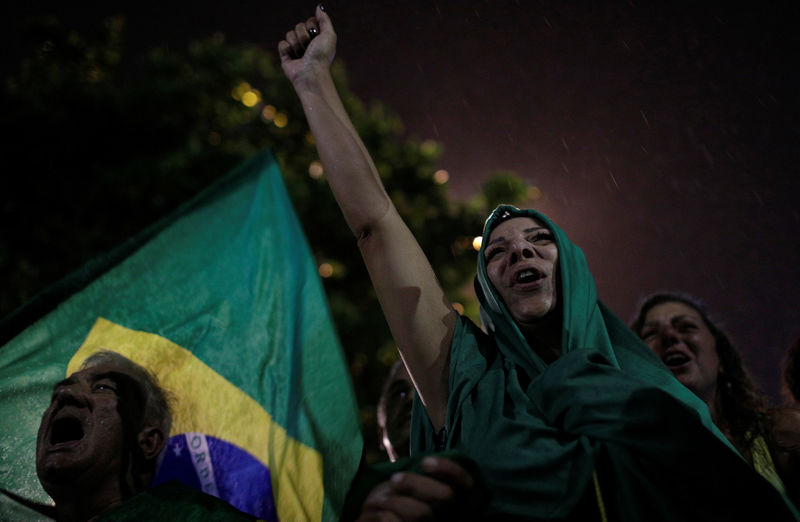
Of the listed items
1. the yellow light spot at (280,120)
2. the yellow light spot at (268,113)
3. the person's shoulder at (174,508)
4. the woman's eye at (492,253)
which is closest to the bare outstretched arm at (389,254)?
the woman's eye at (492,253)

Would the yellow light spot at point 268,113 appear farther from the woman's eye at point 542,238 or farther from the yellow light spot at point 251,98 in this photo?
the woman's eye at point 542,238

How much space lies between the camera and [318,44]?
8.93 feet

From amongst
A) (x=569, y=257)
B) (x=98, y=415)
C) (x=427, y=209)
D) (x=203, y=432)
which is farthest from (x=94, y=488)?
(x=427, y=209)

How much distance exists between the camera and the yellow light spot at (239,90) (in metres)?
10.9

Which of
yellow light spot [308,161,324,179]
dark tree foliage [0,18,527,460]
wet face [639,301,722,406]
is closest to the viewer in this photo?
wet face [639,301,722,406]

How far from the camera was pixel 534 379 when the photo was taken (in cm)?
194

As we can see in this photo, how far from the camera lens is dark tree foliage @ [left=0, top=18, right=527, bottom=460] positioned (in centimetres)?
841

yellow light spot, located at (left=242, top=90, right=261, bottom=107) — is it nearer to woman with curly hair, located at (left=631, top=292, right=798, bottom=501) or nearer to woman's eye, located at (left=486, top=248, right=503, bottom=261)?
woman with curly hair, located at (left=631, top=292, right=798, bottom=501)

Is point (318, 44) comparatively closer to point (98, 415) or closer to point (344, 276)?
point (98, 415)

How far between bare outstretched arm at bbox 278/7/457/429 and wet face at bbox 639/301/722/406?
173 cm

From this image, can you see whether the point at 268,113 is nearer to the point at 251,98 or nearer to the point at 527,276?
the point at 251,98

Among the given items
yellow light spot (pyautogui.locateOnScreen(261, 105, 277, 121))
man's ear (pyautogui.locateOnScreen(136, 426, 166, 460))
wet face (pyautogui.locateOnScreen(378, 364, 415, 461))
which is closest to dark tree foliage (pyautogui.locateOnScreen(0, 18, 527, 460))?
yellow light spot (pyautogui.locateOnScreen(261, 105, 277, 121))

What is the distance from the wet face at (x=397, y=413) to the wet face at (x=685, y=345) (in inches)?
60.0

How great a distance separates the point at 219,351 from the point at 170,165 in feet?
21.7
